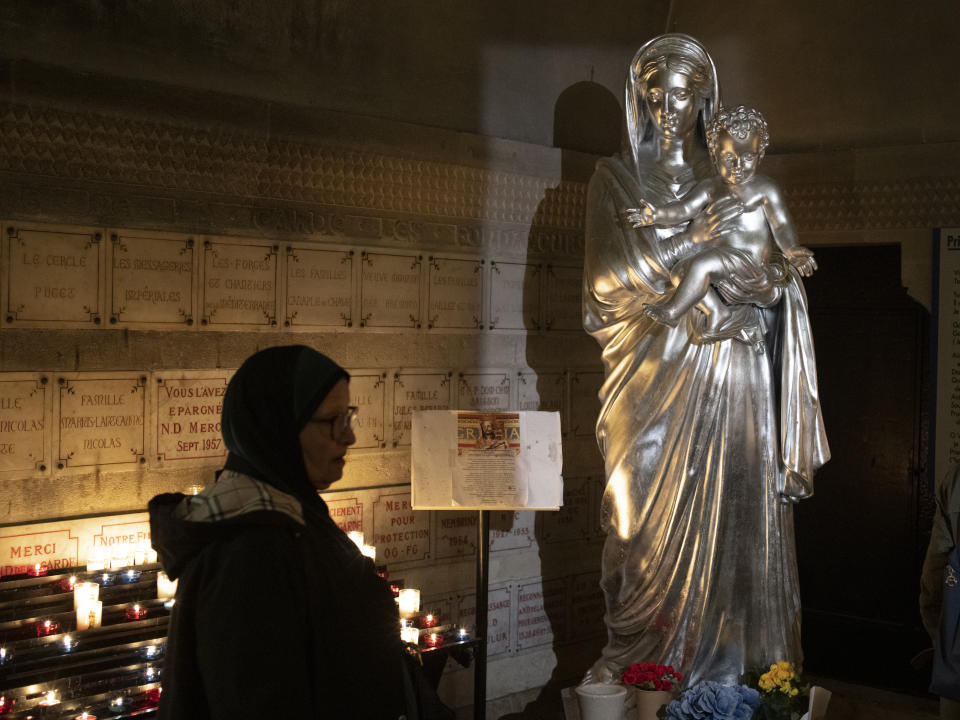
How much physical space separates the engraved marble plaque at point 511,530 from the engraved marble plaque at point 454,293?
108 cm

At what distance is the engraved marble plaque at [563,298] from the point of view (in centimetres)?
575

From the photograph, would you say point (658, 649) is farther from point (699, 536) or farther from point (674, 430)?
point (674, 430)

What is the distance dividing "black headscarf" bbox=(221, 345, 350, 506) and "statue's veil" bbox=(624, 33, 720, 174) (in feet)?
9.34

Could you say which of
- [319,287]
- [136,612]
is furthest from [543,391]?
[136,612]

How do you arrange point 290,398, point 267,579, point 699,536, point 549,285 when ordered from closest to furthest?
1. point 267,579
2. point 290,398
3. point 699,536
4. point 549,285

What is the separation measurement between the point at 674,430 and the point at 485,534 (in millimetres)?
997

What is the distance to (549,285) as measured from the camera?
575 cm

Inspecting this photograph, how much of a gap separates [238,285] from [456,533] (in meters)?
1.80

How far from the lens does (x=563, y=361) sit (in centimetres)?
582

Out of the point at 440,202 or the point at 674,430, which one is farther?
the point at 440,202

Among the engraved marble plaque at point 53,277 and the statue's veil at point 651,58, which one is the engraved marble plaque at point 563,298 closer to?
the statue's veil at point 651,58

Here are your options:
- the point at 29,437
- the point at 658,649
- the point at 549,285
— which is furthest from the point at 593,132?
the point at 29,437

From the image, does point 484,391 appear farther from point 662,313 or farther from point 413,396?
point 662,313

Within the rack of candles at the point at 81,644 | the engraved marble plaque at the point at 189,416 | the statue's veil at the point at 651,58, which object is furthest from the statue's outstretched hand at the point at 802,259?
the rack of candles at the point at 81,644
